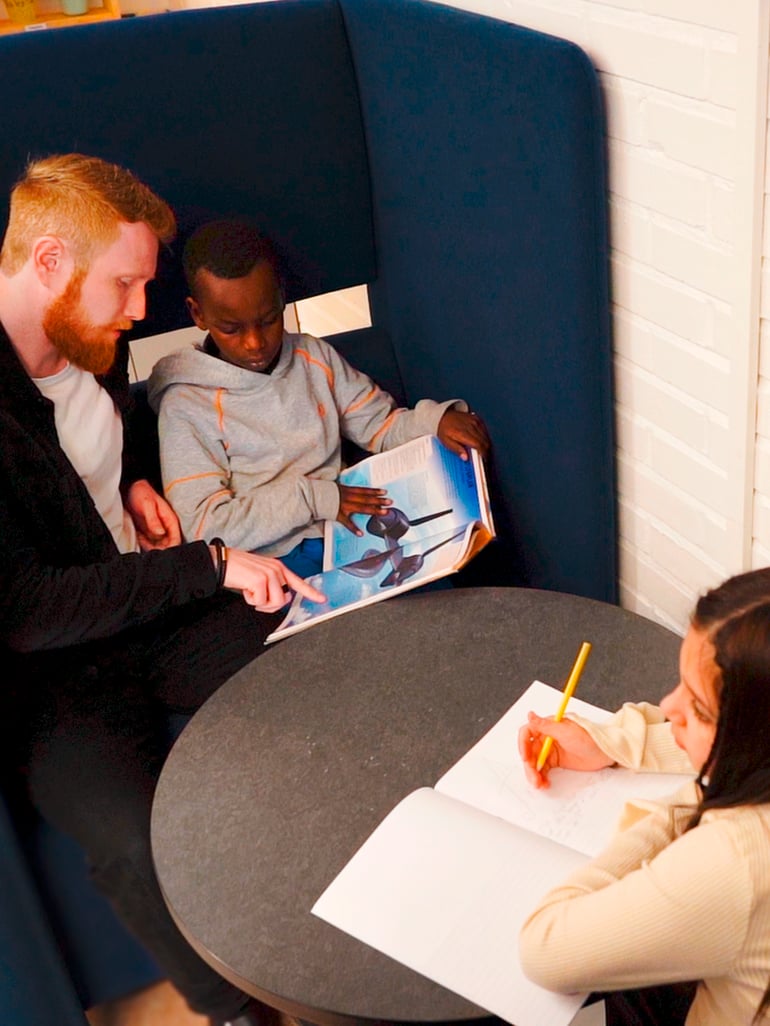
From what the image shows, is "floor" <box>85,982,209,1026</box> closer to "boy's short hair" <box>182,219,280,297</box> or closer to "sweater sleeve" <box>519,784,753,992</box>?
"sweater sleeve" <box>519,784,753,992</box>

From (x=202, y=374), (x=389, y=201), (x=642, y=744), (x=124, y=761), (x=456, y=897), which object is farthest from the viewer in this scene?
(x=389, y=201)

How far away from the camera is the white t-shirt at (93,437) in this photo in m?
1.44

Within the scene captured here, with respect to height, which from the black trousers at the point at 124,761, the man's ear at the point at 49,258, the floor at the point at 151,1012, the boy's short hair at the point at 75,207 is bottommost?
the floor at the point at 151,1012

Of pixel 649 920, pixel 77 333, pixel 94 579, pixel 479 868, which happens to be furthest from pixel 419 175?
pixel 649 920

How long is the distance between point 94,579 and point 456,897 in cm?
66

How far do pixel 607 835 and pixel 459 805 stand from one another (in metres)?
0.14

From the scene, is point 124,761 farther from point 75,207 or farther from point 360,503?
point 75,207

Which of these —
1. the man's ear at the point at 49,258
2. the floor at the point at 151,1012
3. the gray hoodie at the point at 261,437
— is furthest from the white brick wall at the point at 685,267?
the floor at the point at 151,1012

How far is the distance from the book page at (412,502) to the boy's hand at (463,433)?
0.5 inches

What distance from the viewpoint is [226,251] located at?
4.99 ft

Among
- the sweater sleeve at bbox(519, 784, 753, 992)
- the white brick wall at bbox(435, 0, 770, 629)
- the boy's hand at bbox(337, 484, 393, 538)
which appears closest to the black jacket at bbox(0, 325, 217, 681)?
the boy's hand at bbox(337, 484, 393, 538)

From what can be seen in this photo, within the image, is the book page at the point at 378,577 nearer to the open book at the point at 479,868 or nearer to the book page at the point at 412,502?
the book page at the point at 412,502

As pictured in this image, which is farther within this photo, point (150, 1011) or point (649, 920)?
point (150, 1011)

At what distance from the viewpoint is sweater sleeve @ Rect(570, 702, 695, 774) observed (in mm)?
1004
